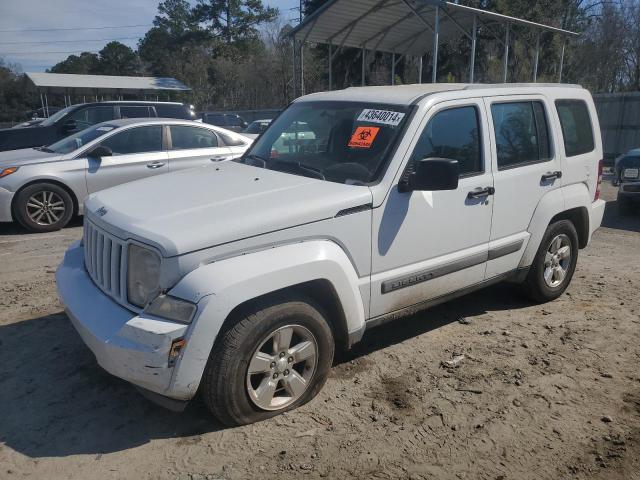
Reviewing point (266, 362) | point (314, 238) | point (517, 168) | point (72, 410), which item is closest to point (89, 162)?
point (72, 410)

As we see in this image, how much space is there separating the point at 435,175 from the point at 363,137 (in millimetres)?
655

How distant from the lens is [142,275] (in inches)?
115

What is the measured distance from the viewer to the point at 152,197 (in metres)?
3.50

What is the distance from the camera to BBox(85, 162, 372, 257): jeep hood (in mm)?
2887

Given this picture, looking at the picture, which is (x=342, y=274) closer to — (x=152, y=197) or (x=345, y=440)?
(x=345, y=440)

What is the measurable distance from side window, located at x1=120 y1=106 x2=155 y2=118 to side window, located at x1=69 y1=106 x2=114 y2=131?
0.38m

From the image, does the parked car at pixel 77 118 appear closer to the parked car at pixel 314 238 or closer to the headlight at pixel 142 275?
the parked car at pixel 314 238

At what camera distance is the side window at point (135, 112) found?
512 inches

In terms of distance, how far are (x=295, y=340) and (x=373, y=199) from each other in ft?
3.28

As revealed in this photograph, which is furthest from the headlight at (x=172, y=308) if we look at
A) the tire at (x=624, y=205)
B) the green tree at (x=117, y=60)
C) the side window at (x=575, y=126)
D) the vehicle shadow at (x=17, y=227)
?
the green tree at (x=117, y=60)

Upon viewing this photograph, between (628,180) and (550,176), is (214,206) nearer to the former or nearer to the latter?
(550,176)

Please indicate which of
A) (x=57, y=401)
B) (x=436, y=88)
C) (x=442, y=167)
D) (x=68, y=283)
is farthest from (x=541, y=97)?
(x=57, y=401)

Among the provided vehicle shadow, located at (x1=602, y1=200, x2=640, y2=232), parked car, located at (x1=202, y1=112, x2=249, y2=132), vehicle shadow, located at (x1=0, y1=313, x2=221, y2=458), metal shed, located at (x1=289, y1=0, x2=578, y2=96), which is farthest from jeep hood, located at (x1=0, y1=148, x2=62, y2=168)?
parked car, located at (x1=202, y1=112, x2=249, y2=132)

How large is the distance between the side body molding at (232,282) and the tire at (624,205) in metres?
7.84
